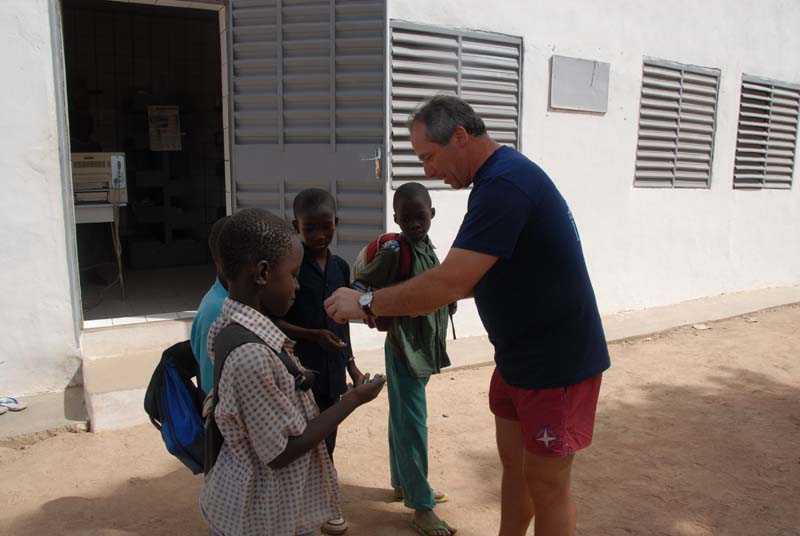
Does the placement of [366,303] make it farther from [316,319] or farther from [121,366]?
[121,366]

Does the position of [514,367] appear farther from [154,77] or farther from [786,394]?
[154,77]

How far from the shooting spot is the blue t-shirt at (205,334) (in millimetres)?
2223

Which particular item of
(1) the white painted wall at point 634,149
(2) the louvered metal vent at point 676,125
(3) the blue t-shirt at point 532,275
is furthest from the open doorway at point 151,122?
(3) the blue t-shirt at point 532,275

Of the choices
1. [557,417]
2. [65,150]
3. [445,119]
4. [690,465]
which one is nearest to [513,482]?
[557,417]

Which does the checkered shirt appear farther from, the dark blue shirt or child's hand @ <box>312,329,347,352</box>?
the dark blue shirt

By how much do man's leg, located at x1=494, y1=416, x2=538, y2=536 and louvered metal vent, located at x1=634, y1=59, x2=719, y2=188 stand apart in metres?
5.26

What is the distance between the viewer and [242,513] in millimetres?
1767

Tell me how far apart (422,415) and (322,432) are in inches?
49.2

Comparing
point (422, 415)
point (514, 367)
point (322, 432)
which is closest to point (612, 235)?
point (422, 415)

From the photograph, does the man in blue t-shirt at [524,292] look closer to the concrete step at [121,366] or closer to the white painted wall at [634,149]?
the concrete step at [121,366]

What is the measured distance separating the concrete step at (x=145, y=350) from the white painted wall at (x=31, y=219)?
0.24 m

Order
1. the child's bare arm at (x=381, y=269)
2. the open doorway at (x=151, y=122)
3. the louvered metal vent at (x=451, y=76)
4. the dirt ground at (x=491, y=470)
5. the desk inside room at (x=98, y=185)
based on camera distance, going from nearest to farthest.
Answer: the child's bare arm at (x=381, y=269), the dirt ground at (x=491, y=470), the louvered metal vent at (x=451, y=76), the desk inside room at (x=98, y=185), the open doorway at (x=151, y=122)

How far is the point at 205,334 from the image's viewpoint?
2.23 meters

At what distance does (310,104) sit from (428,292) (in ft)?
10.9
